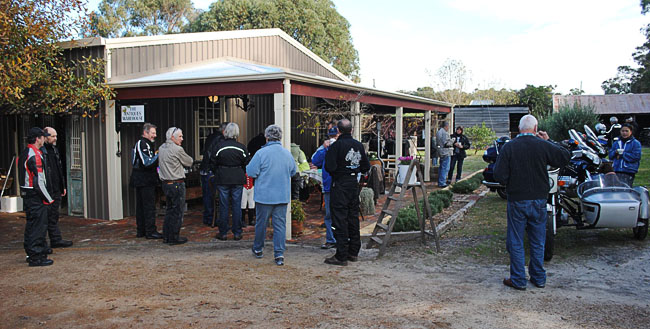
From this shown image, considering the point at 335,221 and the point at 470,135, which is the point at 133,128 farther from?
the point at 470,135

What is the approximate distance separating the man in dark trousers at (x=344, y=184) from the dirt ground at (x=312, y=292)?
1.09 ft

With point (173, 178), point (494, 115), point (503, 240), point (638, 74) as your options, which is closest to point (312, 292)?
point (173, 178)

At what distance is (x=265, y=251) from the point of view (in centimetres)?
708

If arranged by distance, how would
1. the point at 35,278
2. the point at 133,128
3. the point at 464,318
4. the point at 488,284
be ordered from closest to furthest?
the point at 464,318, the point at 488,284, the point at 35,278, the point at 133,128

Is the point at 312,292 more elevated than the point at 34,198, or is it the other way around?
the point at 34,198

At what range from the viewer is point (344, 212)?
6.22m

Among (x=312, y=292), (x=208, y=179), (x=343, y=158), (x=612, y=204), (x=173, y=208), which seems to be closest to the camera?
(x=312, y=292)

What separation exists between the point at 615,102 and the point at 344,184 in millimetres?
34720

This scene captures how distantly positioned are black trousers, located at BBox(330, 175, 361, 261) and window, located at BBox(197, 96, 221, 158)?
633 centimetres

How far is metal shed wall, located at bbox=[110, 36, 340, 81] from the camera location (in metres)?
9.76

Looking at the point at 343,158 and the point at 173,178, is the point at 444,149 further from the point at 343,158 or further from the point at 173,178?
the point at 173,178

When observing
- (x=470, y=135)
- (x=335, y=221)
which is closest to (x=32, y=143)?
(x=335, y=221)

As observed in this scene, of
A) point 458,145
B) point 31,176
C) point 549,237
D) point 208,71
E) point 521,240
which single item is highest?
point 208,71

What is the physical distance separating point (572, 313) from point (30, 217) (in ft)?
20.1
